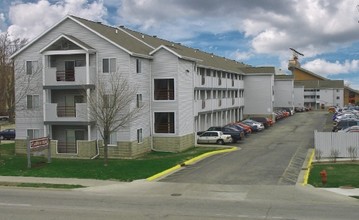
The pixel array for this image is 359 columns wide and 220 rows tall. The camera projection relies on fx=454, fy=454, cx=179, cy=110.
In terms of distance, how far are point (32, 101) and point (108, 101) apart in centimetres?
880

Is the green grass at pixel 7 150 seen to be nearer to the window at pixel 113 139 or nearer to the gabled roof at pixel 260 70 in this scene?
the window at pixel 113 139

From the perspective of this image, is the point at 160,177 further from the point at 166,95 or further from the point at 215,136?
the point at 215,136

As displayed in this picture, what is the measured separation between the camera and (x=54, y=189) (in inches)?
834

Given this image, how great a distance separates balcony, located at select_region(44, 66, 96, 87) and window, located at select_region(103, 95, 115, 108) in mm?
2698

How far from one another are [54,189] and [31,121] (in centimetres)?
1700

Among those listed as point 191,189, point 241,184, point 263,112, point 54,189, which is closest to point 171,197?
point 191,189

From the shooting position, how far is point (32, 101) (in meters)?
36.9

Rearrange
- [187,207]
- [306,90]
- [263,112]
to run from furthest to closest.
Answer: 1. [306,90]
2. [263,112]
3. [187,207]

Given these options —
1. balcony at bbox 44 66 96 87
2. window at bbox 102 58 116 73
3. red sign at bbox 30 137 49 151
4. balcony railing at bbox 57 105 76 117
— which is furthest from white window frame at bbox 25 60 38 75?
red sign at bbox 30 137 49 151

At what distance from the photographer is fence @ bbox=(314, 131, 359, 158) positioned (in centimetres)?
2936

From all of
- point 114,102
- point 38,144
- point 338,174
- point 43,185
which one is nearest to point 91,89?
point 114,102

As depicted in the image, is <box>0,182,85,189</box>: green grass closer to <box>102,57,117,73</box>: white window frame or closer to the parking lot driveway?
the parking lot driveway

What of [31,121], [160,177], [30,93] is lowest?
[160,177]

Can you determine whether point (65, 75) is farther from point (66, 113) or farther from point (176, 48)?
point (176, 48)
